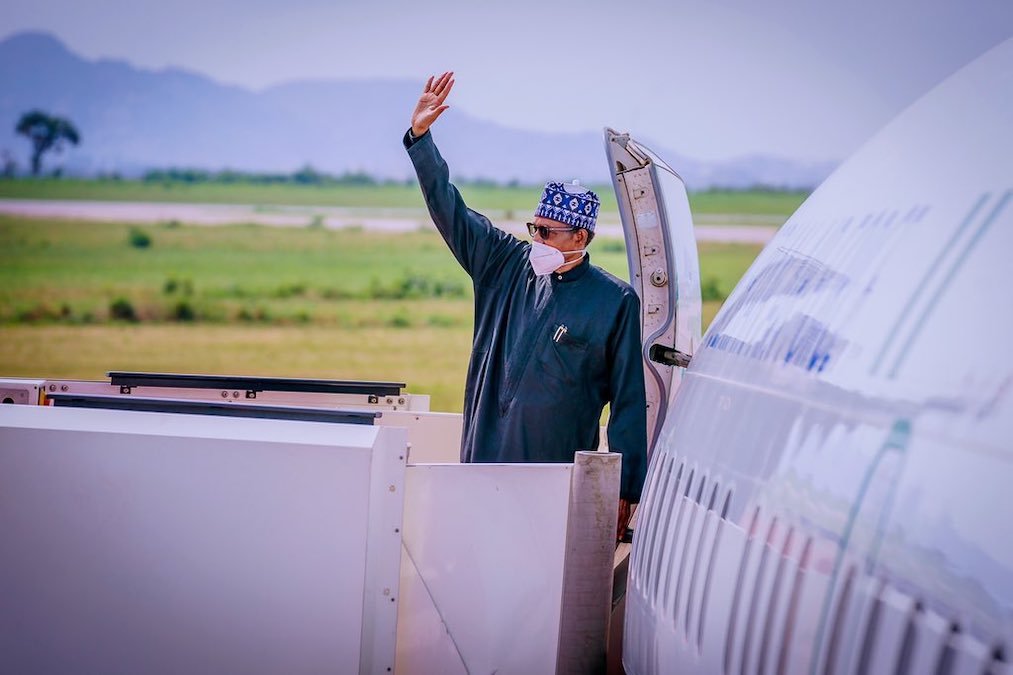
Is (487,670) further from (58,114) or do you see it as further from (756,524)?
(58,114)

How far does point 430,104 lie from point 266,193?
30.2 m

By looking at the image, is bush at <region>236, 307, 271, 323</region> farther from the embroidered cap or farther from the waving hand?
the embroidered cap

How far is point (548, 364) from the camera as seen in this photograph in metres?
3.65

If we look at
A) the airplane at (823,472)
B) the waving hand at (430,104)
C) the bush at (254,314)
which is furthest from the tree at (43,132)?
the airplane at (823,472)

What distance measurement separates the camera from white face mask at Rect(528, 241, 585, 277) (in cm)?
373

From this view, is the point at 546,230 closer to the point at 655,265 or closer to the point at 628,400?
the point at 655,265

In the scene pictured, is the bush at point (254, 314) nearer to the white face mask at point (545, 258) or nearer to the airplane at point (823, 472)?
the white face mask at point (545, 258)

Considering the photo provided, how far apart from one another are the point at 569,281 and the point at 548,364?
30 cm

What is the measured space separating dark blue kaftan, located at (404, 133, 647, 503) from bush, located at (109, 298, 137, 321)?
25539mm

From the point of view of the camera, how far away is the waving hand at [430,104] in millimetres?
3791

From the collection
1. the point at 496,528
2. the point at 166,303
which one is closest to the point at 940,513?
the point at 496,528

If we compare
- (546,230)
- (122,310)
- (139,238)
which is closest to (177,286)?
(122,310)

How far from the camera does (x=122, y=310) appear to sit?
91.8ft

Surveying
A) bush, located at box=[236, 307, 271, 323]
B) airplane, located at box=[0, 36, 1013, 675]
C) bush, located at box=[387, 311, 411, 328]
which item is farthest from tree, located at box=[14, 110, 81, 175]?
airplane, located at box=[0, 36, 1013, 675]
